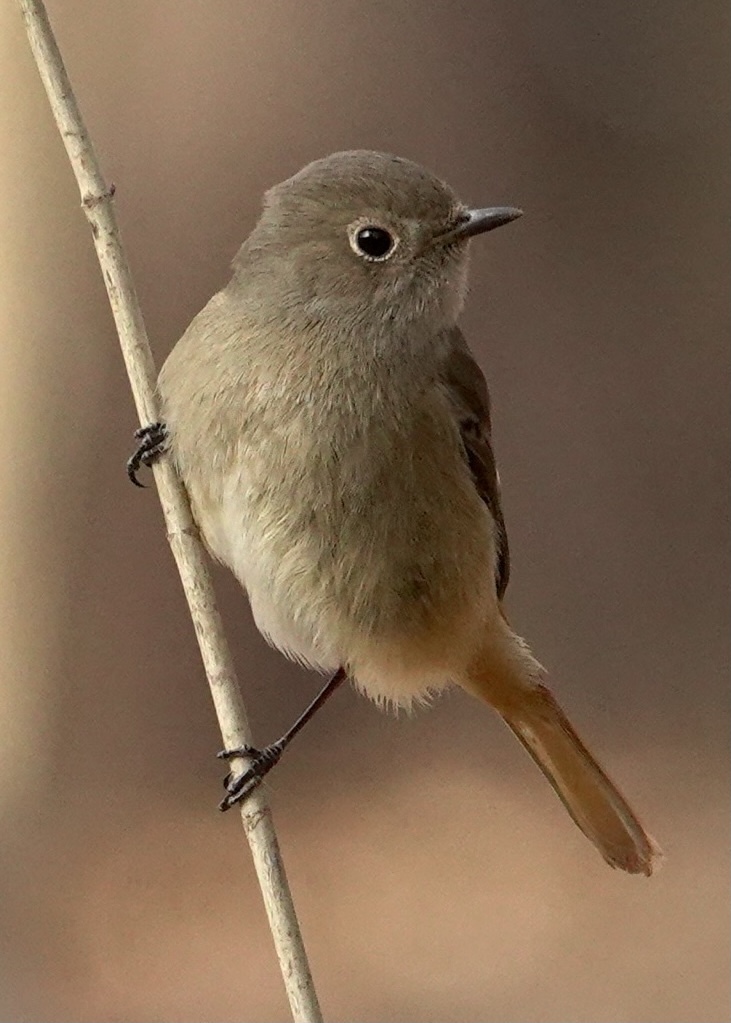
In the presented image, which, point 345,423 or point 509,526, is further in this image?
point 509,526

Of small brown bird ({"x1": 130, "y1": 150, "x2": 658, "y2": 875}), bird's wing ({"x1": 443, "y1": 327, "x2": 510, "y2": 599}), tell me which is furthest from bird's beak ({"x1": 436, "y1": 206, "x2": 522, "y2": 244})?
bird's wing ({"x1": 443, "y1": 327, "x2": 510, "y2": 599})

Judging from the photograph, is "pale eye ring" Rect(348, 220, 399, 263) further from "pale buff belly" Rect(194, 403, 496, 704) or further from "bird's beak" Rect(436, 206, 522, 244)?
"pale buff belly" Rect(194, 403, 496, 704)

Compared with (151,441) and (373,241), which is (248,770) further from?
(373,241)

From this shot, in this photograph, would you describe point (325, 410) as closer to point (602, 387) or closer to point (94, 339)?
point (94, 339)

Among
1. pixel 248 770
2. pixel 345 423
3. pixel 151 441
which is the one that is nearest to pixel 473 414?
pixel 345 423

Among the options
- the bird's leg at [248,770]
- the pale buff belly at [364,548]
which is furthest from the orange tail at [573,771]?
the bird's leg at [248,770]

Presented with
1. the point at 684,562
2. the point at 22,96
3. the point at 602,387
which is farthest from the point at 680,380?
the point at 22,96

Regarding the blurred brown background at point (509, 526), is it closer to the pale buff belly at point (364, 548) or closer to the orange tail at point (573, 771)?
the orange tail at point (573, 771)
